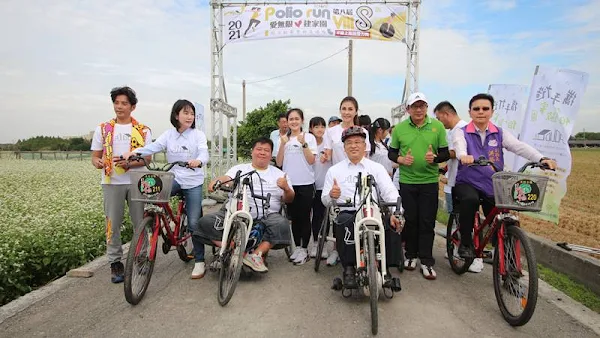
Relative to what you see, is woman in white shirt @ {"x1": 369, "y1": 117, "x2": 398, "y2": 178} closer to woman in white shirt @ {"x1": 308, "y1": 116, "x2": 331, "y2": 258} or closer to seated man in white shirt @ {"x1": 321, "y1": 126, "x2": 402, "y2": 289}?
woman in white shirt @ {"x1": 308, "y1": 116, "x2": 331, "y2": 258}

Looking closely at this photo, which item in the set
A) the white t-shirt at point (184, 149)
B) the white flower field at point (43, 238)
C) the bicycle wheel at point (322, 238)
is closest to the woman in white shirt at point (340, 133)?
the bicycle wheel at point (322, 238)

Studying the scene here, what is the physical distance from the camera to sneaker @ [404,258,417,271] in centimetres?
472

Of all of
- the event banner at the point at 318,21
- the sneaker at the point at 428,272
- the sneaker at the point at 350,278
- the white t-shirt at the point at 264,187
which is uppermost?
the event banner at the point at 318,21

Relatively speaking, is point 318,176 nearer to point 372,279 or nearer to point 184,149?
point 184,149

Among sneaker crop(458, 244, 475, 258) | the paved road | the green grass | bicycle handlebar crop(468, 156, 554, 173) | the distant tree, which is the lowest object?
the green grass

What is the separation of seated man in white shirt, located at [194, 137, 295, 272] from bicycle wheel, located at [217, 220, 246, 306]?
0.33 m

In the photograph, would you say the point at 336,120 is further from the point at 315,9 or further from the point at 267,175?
the point at 315,9

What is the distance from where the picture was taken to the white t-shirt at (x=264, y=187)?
4402 mm

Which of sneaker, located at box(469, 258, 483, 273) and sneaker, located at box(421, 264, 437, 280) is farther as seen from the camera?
sneaker, located at box(469, 258, 483, 273)

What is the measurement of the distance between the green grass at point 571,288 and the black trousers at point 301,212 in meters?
2.74

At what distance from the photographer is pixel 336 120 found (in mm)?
6457

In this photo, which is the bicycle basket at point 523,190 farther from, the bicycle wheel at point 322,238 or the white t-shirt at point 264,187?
the white t-shirt at point 264,187

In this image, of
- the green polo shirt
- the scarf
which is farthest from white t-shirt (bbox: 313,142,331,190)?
the scarf

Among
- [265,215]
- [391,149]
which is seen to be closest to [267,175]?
[265,215]
